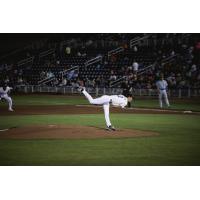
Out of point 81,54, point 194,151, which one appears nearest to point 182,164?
point 194,151

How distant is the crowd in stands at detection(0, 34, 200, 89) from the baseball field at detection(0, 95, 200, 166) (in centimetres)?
949

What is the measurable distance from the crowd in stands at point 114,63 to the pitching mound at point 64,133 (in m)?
14.4

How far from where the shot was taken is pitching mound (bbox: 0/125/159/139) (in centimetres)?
1344

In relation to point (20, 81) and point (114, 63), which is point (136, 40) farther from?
point (20, 81)

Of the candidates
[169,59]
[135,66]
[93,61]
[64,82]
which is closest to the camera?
[169,59]

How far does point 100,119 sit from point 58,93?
49.6 ft

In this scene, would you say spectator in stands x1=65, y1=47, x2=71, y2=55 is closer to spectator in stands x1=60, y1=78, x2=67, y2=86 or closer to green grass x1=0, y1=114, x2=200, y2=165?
spectator in stands x1=60, y1=78, x2=67, y2=86

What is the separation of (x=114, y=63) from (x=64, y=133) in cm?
1864

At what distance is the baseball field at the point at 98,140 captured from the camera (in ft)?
35.0

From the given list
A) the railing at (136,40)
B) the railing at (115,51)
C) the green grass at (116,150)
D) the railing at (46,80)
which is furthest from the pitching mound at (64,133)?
the railing at (46,80)

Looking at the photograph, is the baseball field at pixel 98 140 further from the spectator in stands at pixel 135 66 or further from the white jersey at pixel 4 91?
the spectator in stands at pixel 135 66

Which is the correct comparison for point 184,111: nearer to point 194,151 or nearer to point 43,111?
point 43,111

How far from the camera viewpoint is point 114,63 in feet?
105

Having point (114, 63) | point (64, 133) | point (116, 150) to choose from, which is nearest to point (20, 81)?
point (114, 63)
